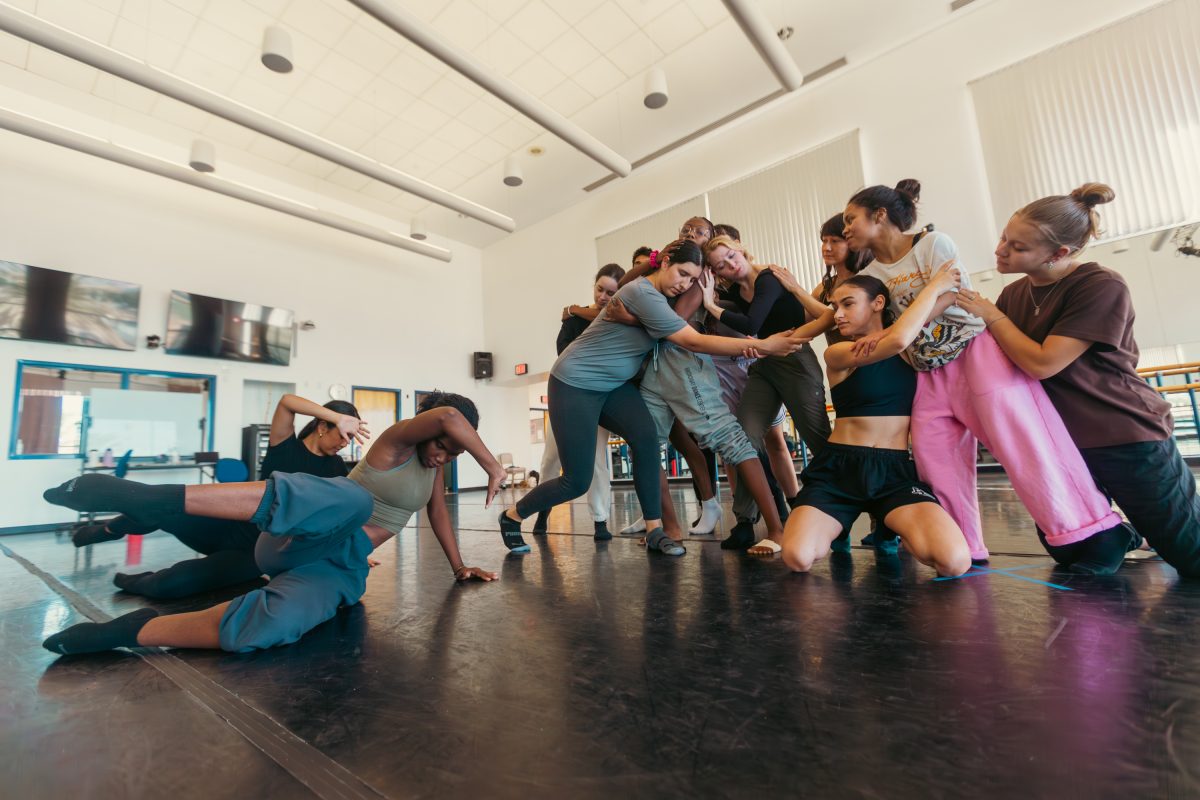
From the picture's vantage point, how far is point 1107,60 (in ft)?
14.6

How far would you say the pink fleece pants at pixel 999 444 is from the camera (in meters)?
1.29

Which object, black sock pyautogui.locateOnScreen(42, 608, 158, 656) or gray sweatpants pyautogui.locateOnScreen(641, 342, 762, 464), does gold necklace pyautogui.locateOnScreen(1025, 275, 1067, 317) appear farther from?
black sock pyautogui.locateOnScreen(42, 608, 158, 656)

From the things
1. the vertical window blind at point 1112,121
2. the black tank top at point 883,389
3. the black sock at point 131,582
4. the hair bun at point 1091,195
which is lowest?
the black sock at point 131,582

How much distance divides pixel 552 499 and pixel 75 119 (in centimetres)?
756

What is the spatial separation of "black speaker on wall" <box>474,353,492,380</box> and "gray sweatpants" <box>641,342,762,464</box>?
759 centimetres

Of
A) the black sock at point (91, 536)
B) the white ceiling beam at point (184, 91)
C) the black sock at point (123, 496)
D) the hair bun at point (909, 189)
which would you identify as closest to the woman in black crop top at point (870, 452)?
the hair bun at point (909, 189)

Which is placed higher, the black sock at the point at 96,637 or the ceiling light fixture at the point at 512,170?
the ceiling light fixture at the point at 512,170

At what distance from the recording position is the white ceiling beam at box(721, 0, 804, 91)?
12.5 feet

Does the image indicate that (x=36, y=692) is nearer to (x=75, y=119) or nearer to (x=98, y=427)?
(x=98, y=427)

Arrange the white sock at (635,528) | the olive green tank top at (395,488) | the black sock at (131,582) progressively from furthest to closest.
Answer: the white sock at (635,528), the black sock at (131,582), the olive green tank top at (395,488)

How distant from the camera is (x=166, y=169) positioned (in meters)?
5.34

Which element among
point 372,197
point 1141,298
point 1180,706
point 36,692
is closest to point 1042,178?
point 1141,298

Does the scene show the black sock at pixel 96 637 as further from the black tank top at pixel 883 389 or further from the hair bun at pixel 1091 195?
the hair bun at pixel 1091 195

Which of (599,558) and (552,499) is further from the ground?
(552,499)
